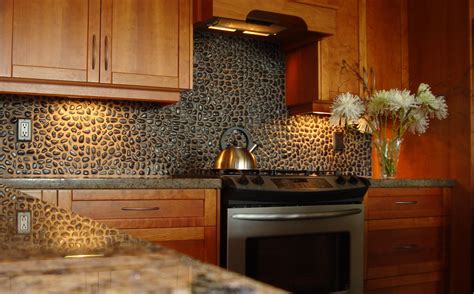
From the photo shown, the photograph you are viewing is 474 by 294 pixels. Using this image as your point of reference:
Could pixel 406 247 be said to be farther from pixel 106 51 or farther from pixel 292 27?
pixel 106 51

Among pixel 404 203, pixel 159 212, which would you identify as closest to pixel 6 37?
pixel 159 212

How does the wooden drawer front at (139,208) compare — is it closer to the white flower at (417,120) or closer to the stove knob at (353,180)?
the stove knob at (353,180)

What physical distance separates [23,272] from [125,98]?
8.23 ft

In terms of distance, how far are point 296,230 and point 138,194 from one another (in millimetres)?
814

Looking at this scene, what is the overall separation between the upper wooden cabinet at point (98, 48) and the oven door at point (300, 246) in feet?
2.61

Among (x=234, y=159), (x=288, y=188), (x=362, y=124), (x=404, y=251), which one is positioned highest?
(x=362, y=124)

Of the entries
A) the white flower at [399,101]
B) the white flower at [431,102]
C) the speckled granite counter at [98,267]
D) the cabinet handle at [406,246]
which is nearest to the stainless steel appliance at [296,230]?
the cabinet handle at [406,246]

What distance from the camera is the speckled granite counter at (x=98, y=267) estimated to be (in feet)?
1.32

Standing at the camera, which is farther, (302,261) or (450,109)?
(450,109)

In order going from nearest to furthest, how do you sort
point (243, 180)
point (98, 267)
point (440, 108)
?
point (98, 267), point (243, 180), point (440, 108)

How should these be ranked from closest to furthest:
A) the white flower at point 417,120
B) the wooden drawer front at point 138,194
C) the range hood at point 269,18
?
1. the wooden drawer front at point 138,194
2. the range hood at point 269,18
3. the white flower at point 417,120

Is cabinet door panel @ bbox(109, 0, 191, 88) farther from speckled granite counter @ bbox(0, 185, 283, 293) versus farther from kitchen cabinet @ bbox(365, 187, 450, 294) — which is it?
speckled granite counter @ bbox(0, 185, 283, 293)

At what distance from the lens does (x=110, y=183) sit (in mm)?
2525

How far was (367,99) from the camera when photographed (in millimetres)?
3641
